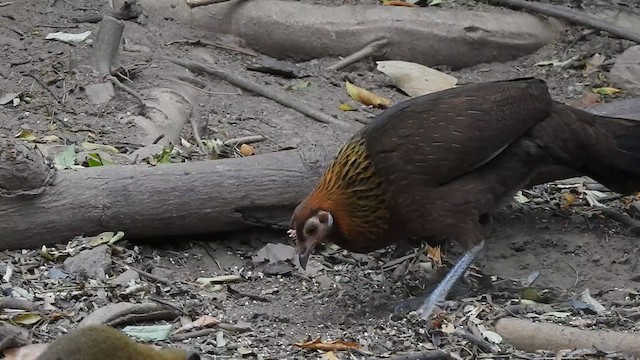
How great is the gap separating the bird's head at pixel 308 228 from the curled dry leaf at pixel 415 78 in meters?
3.18

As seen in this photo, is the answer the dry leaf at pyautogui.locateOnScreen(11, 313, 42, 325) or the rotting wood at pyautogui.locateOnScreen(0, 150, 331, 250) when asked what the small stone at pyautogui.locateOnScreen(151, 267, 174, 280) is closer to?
the rotting wood at pyautogui.locateOnScreen(0, 150, 331, 250)

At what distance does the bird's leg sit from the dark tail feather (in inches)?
39.1

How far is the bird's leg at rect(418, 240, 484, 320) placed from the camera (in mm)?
5409

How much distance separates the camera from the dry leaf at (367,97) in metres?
8.27

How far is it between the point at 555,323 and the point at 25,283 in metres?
2.60

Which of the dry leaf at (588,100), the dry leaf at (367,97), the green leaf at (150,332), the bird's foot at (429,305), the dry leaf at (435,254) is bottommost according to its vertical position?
the dry leaf at (435,254)

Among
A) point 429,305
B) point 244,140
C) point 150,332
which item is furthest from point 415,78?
point 150,332

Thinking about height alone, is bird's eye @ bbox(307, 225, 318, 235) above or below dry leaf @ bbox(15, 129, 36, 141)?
above

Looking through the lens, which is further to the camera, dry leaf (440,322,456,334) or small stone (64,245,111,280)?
small stone (64,245,111,280)

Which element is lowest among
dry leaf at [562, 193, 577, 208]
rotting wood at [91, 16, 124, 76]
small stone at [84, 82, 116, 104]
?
dry leaf at [562, 193, 577, 208]

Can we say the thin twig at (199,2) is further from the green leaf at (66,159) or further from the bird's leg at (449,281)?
the bird's leg at (449,281)

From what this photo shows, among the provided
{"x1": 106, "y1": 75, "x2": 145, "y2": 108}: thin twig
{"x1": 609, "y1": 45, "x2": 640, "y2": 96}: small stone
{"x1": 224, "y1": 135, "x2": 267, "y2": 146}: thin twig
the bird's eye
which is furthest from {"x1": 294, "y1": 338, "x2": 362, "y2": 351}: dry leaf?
{"x1": 609, "y1": 45, "x2": 640, "y2": 96}: small stone

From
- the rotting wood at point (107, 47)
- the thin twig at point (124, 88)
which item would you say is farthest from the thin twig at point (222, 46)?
the thin twig at point (124, 88)

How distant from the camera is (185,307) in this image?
5.07 m
